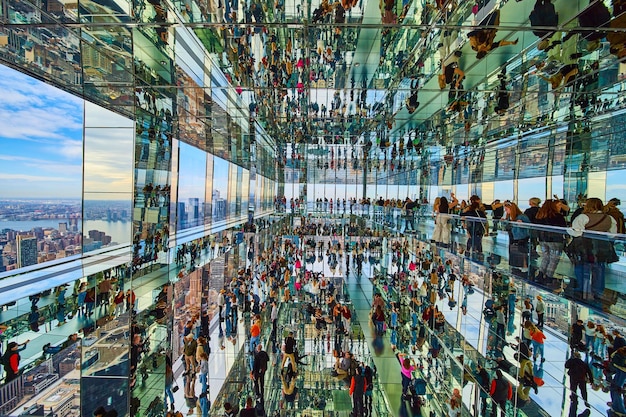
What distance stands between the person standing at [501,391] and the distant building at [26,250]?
9497mm

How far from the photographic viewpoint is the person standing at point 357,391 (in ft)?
28.9

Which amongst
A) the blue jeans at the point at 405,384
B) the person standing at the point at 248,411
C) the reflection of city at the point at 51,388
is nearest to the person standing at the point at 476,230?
the blue jeans at the point at 405,384

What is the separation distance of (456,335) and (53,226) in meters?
10.7

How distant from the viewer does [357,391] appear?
29.7ft

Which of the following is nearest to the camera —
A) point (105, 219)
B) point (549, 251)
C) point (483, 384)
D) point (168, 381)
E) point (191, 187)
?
point (549, 251)

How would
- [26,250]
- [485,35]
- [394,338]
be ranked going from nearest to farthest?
1. [485,35]
2. [26,250]
3. [394,338]

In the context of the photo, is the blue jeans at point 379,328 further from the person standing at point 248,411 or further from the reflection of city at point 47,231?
the reflection of city at point 47,231

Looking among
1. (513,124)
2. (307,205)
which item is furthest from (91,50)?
(307,205)

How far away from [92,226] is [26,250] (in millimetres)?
1353

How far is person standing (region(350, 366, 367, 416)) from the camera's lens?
8.82 m

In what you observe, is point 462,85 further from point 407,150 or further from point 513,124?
point 407,150

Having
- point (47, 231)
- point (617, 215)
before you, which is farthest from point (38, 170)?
point (617, 215)

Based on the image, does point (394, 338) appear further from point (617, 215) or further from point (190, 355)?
point (617, 215)

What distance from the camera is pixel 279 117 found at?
54.9ft
